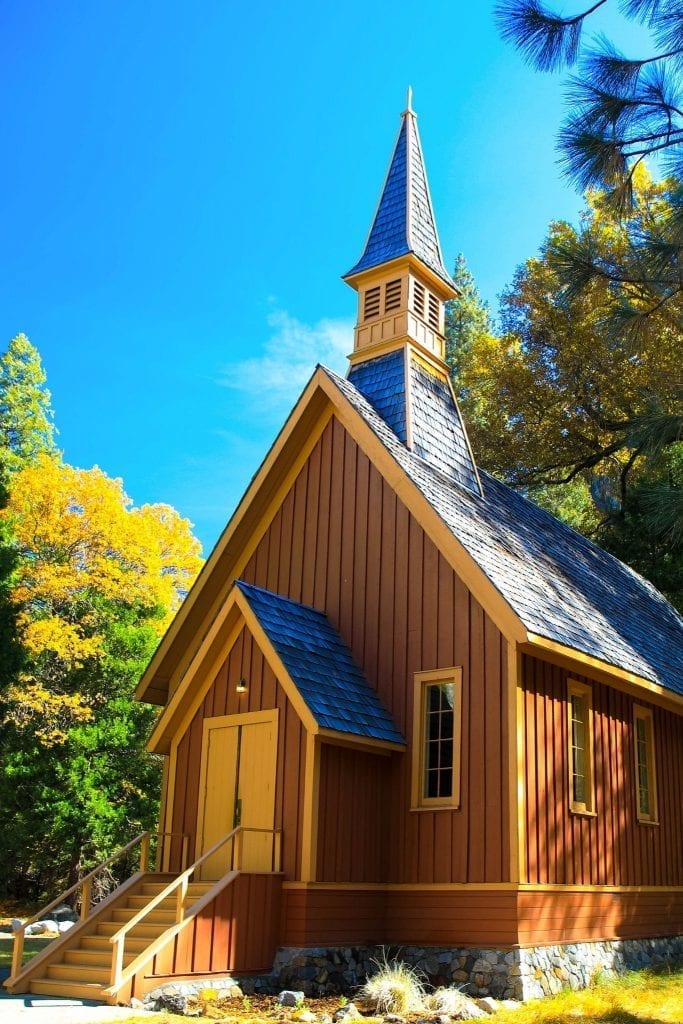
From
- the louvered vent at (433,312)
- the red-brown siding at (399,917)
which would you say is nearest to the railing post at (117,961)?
the red-brown siding at (399,917)

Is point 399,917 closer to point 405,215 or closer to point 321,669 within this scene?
point 321,669

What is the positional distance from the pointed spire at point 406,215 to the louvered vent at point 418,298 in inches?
14.9

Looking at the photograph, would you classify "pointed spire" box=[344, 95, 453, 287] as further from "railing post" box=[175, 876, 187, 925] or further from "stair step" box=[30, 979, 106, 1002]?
"stair step" box=[30, 979, 106, 1002]

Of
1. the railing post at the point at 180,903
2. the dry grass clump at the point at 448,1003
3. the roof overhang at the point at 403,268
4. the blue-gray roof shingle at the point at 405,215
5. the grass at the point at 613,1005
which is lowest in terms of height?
the grass at the point at 613,1005

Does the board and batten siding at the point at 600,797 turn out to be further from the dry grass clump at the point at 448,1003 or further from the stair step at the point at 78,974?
the stair step at the point at 78,974

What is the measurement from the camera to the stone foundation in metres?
11.0

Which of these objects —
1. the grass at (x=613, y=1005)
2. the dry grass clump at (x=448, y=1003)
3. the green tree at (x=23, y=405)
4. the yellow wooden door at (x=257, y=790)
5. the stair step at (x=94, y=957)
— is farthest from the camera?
the green tree at (x=23, y=405)

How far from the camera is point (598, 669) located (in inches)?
516

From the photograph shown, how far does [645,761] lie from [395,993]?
676cm

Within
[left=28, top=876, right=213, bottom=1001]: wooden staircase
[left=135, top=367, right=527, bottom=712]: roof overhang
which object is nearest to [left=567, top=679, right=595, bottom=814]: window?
[left=135, top=367, right=527, bottom=712]: roof overhang

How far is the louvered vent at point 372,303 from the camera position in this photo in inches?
682

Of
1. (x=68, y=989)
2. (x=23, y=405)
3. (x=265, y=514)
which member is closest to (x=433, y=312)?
(x=265, y=514)

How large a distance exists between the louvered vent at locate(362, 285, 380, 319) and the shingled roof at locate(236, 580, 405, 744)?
585 cm

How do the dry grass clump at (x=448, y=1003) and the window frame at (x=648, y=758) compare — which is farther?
the window frame at (x=648, y=758)
